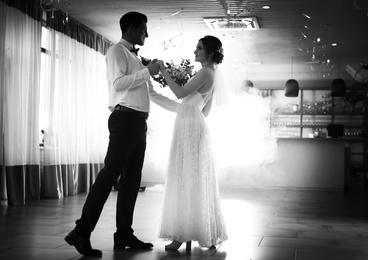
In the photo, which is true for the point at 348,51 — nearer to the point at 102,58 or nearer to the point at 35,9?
the point at 102,58

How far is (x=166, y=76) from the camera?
357 centimetres

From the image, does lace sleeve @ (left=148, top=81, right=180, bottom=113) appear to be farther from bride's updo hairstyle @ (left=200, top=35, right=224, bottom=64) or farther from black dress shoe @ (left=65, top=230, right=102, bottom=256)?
black dress shoe @ (left=65, top=230, right=102, bottom=256)

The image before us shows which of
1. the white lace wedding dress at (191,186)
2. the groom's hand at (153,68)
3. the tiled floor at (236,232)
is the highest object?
the groom's hand at (153,68)

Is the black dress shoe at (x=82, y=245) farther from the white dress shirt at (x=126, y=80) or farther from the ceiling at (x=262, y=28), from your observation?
the ceiling at (x=262, y=28)

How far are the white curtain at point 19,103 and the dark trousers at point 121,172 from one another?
365 cm

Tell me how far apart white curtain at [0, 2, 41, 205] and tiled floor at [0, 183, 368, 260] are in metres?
0.42

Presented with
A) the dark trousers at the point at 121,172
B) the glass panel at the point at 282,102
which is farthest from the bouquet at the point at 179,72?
the glass panel at the point at 282,102

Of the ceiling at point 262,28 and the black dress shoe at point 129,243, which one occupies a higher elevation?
the ceiling at point 262,28

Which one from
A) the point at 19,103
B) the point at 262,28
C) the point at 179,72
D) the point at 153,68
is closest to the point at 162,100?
the point at 179,72

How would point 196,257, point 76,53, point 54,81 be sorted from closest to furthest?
point 196,257, point 54,81, point 76,53

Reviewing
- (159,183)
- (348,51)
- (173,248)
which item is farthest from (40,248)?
(348,51)

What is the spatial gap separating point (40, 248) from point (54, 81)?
5092mm

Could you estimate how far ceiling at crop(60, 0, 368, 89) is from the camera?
8031 millimetres

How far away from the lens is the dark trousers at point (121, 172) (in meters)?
3.29
